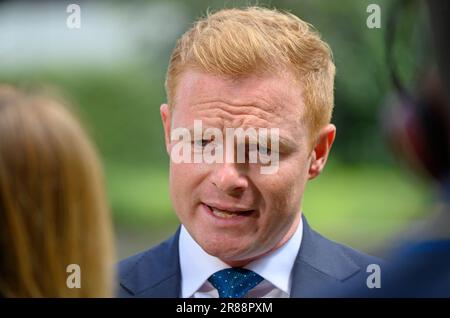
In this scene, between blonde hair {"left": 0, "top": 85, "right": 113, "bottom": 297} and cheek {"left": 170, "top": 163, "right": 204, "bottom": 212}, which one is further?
cheek {"left": 170, "top": 163, "right": 204, "bottom": 212}

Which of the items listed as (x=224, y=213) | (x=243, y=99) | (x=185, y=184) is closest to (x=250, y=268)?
(x=224, y=213)

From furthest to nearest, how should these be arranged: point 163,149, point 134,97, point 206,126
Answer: point 134,97
point 163,149
point 206,126

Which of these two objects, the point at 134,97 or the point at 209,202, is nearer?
the point at 209,202

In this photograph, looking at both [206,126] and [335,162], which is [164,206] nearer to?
[206,126]

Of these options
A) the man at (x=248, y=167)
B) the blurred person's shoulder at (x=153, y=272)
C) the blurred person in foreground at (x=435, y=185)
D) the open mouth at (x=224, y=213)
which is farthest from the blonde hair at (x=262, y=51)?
the blurred person in foreground at (x=435, y=185)

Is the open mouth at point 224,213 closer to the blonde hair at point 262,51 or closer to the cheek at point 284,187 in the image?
the cheek at point 284,187

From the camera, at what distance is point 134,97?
6.37ft

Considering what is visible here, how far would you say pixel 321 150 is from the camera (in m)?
1.77

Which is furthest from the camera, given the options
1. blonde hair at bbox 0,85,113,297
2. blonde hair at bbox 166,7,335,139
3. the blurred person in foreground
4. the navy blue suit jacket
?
the navy blue suit jacket

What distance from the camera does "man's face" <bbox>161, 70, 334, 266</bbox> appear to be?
1.69 metres

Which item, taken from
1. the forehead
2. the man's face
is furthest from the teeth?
the forehead

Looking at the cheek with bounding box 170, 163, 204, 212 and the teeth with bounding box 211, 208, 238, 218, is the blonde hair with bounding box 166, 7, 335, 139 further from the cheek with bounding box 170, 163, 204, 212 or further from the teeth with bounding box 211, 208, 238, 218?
the teeth with bounding box 211, 208, 238, 218
